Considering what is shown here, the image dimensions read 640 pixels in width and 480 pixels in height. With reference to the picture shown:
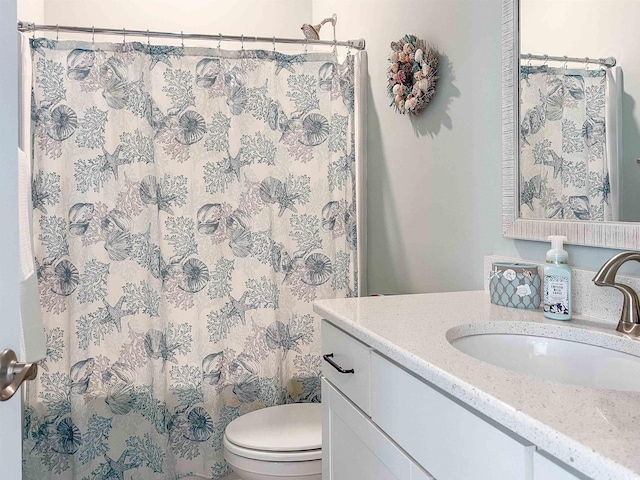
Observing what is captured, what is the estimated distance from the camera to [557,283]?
45.7 inches

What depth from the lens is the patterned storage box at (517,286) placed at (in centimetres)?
127

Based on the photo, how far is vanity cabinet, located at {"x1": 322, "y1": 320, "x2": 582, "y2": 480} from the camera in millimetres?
679

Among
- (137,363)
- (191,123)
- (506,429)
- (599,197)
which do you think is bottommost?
(137,363)

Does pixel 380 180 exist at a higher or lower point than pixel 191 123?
lower

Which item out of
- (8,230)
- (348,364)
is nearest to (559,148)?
(348,364)

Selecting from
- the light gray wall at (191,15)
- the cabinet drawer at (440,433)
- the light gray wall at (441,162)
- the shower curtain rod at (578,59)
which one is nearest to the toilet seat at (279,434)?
the light gray wall at (441,162)

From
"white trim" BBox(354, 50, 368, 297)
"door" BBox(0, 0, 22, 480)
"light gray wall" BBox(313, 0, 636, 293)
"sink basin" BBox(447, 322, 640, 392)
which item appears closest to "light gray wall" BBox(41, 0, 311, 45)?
"light gray wall" BBox(313, 0, 636, 293)

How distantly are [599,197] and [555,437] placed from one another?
745 millimetres

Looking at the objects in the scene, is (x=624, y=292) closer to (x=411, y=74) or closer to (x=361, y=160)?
(x=411, y=74)

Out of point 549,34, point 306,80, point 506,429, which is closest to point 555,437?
point 506,429

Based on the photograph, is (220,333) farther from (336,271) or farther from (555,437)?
(555,437)

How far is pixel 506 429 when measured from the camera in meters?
0.67

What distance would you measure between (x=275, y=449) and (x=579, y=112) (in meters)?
1.31

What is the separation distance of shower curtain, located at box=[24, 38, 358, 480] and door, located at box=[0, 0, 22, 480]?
1.30 meters
